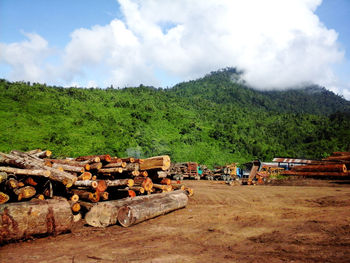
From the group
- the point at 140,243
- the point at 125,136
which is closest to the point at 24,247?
the point at 140,243

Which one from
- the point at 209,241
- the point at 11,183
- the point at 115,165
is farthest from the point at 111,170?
the point at 209,241

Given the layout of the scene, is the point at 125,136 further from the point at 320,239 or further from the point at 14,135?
the point at 320,239

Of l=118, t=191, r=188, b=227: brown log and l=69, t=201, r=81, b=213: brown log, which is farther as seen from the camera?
l=69, t=201, r=81, b=213: brown log

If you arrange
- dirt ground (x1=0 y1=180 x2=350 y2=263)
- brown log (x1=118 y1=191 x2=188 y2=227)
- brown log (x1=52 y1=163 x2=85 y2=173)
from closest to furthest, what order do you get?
dirt ground (x1=0 y1=180 x2=350 y2=263) → brown log (x1=118 y1=191 x2=188 y2=227) → brown log (x1=52 y1=163 x2=85 y2=173)

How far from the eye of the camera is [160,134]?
51.2 m

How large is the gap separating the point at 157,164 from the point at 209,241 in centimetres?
438

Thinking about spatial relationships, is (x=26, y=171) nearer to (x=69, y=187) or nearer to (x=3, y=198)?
(x=3, y=198)

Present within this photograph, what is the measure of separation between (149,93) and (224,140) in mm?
31083

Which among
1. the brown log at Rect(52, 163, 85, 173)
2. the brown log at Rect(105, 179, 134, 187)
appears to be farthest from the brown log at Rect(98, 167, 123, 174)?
the brown log at Rect(52, 163, 85, 173)

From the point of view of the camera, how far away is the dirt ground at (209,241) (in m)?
4.18

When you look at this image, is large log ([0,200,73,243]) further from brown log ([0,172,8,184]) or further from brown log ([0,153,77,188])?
brown log ([0,172,8,184])

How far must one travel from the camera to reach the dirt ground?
418cm

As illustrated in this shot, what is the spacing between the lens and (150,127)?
5234 centimetres

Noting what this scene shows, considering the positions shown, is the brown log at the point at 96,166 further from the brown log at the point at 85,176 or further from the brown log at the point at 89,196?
the brown log at the point at 89,196
